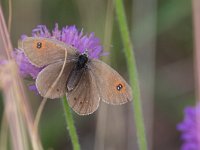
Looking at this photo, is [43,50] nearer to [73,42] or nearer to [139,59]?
[73,42]

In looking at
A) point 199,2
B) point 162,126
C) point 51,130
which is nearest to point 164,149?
point 162,126

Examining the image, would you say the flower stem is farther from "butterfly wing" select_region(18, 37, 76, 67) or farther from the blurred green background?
the blurred green background

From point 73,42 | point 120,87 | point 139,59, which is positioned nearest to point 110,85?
point 120,87

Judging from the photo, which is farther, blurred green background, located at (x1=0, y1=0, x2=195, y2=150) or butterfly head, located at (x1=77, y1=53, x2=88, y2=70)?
blurred green background, located at (x1=0, y1=0, x2=195, y2=150)

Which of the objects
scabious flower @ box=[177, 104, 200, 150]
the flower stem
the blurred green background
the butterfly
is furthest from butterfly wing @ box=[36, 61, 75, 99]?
the blurred green background

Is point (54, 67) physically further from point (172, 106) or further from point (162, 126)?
point (162, 126)

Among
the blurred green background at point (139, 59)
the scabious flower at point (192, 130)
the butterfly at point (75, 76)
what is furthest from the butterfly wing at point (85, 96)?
the blurred green background at point (139, 59)

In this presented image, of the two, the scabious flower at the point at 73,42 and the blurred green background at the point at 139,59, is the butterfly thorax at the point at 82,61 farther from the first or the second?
the blurred green background at the point at 139,59
